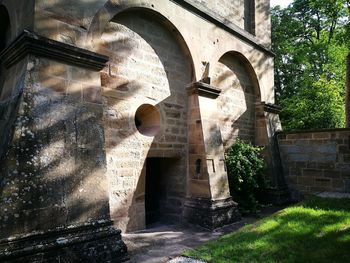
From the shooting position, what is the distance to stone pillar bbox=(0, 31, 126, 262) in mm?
2885

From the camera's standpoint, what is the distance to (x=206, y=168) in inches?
214

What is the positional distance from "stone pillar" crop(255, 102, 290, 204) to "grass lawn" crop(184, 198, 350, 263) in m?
2.65

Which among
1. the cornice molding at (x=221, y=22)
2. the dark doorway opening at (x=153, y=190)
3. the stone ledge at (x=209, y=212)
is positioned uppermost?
the cornice molding at (x=221, y=22)

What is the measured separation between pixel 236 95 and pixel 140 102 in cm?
349

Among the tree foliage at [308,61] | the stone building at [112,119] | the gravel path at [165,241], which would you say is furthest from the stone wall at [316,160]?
the tree foliage at [308,61]

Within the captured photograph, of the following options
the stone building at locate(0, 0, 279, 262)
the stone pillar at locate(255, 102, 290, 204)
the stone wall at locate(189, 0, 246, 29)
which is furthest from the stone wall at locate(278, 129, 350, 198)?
the stone wall at locate(189, 0, 246, 29)

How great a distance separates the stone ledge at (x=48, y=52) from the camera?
3256 mm

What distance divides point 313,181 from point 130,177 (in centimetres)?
510

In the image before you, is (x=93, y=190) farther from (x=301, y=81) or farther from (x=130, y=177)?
(x=301, y=81)

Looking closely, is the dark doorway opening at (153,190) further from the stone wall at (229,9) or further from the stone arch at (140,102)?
the stone wall at (229,9)

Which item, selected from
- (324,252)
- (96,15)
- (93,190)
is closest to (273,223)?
(324,252)

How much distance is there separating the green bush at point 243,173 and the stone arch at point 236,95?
1.29ft

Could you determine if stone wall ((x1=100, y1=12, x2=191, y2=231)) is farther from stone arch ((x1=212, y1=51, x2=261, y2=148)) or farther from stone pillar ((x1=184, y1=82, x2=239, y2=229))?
stone arch ((x1=212, y1=51, x2=261, y2=148))

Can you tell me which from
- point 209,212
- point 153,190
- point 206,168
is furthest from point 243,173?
point 153,190
